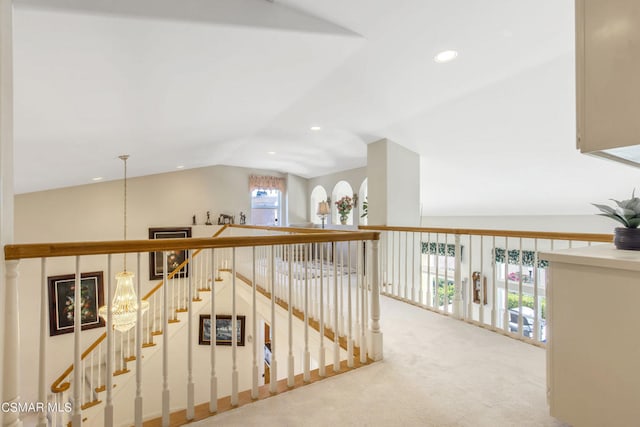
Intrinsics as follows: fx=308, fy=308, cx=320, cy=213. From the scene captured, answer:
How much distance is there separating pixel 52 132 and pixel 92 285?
4350 mm

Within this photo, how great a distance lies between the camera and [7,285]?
1201mm

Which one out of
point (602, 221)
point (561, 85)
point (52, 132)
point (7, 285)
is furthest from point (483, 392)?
point (602, 221)

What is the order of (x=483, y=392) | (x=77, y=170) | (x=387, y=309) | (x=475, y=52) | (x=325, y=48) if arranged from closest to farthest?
(x=483, y=392)
(x=325, y=48)
(x=475, y=52)
(x=387, y=309)
(x=77, y=170)

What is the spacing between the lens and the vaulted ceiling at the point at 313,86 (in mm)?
1870

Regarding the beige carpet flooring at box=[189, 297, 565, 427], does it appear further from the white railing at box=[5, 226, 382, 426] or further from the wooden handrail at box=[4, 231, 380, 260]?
the wooden handrail at box=[4, 231, 380, 260]

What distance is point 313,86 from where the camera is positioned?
10.2 ft

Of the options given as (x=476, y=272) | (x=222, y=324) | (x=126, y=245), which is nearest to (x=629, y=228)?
(x=126, y=245)

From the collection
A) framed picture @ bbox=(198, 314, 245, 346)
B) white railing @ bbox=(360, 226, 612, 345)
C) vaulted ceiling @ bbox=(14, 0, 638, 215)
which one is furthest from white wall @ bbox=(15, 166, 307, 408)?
white railing @ bbox=(360, 226, 612, 345)

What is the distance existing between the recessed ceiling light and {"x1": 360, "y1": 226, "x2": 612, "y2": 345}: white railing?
61.2 inches

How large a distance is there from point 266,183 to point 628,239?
7.36m

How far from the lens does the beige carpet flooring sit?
1.56 meters

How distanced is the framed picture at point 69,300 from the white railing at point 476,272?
17.9 feet

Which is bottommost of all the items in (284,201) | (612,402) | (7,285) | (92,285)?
(92,285)

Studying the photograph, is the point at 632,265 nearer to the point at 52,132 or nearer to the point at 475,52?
the point at 475,52
